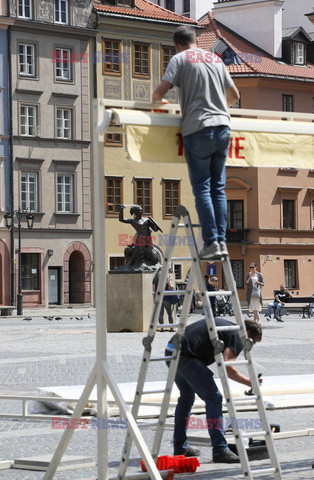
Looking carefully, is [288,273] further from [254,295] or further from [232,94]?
[232,94]

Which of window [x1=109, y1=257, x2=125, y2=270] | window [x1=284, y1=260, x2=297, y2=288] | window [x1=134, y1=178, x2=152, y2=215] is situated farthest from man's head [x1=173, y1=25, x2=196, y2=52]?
window [x1=284, y1=260, x2=297, y2=288]

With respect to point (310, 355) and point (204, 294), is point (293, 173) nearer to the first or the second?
point (310, 355)

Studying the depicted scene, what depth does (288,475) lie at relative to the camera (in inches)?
338

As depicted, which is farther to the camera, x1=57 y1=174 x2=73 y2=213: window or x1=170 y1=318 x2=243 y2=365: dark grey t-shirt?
x1=57 y1=174 x2=73 y2=213: window

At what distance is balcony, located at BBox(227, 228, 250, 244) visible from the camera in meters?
62.9

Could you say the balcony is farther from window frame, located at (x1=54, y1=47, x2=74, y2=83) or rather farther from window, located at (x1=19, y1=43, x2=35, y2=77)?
window, located at (x1=19, y1=43, x2=35, y2=77)

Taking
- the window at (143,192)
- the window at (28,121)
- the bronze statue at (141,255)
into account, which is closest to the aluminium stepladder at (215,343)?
the bronze statue at (141,255)

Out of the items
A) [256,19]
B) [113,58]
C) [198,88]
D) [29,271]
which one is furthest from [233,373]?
[256,19]

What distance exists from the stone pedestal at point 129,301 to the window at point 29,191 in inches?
1068

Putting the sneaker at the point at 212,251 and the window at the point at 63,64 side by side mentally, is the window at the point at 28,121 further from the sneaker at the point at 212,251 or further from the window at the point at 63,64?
the sneaker at the point at 212,251

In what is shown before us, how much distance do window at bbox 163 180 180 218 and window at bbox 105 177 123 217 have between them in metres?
2.32

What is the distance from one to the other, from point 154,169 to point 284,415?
47601 mm

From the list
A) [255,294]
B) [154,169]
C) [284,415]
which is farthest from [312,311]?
[284,415]

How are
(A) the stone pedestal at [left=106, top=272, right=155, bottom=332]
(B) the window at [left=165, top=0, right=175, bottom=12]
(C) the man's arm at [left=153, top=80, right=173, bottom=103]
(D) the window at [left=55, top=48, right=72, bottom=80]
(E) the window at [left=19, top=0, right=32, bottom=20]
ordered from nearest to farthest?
(C) the man's arm at [left=153, top=80, right=173, bottom=103] → (A) the stone pedestal at [left=106, top=272, right=155, bottom=332] → (E) the window at [left=19, top=0, right=32, bottom=20] → (D) the window at [left=55, top=48, right=72, bottom=80] → (B) the window at [left=165, top=0, right=175, bottom=12]
